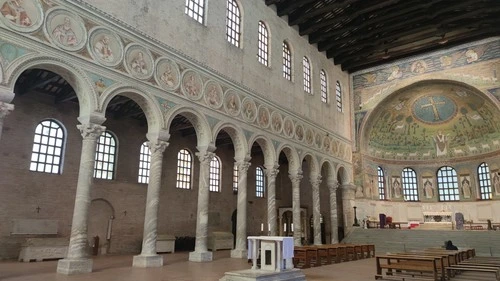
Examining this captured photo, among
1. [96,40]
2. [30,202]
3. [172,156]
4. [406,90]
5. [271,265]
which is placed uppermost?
[406,90]

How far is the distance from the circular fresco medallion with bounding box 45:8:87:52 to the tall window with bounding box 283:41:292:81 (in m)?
13.8

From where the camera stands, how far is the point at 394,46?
89.6 feet

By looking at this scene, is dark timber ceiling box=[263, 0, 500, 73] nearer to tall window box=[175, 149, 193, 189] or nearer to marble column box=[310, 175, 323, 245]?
marble column box=[310, 175, 323, 245]

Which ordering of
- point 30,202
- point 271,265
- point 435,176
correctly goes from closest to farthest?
1. point 271,265
2. point 30,202
3. point 435,176

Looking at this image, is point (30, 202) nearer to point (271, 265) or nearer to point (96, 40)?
point (96, 40)

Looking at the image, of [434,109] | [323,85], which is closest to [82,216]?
[323,85]

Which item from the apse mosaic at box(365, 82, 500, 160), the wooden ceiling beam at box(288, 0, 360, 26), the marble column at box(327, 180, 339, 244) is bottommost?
the marble column at box(327, 180, 339, 244)

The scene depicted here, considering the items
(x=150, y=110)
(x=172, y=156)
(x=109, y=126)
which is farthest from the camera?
(x=172, y=156)

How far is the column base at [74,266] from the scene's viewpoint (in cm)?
1092

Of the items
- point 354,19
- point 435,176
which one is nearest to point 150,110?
point 354,19

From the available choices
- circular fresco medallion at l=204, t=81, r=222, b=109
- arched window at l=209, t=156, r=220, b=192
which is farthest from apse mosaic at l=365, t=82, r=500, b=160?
circular fresco medallion at l=204, t=81, r=222, b=109

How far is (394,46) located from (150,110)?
800 inches

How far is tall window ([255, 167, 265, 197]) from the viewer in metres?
29.4

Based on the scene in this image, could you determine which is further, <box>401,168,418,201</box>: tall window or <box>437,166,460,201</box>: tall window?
<box>401,168,418,201</box>: tall window
